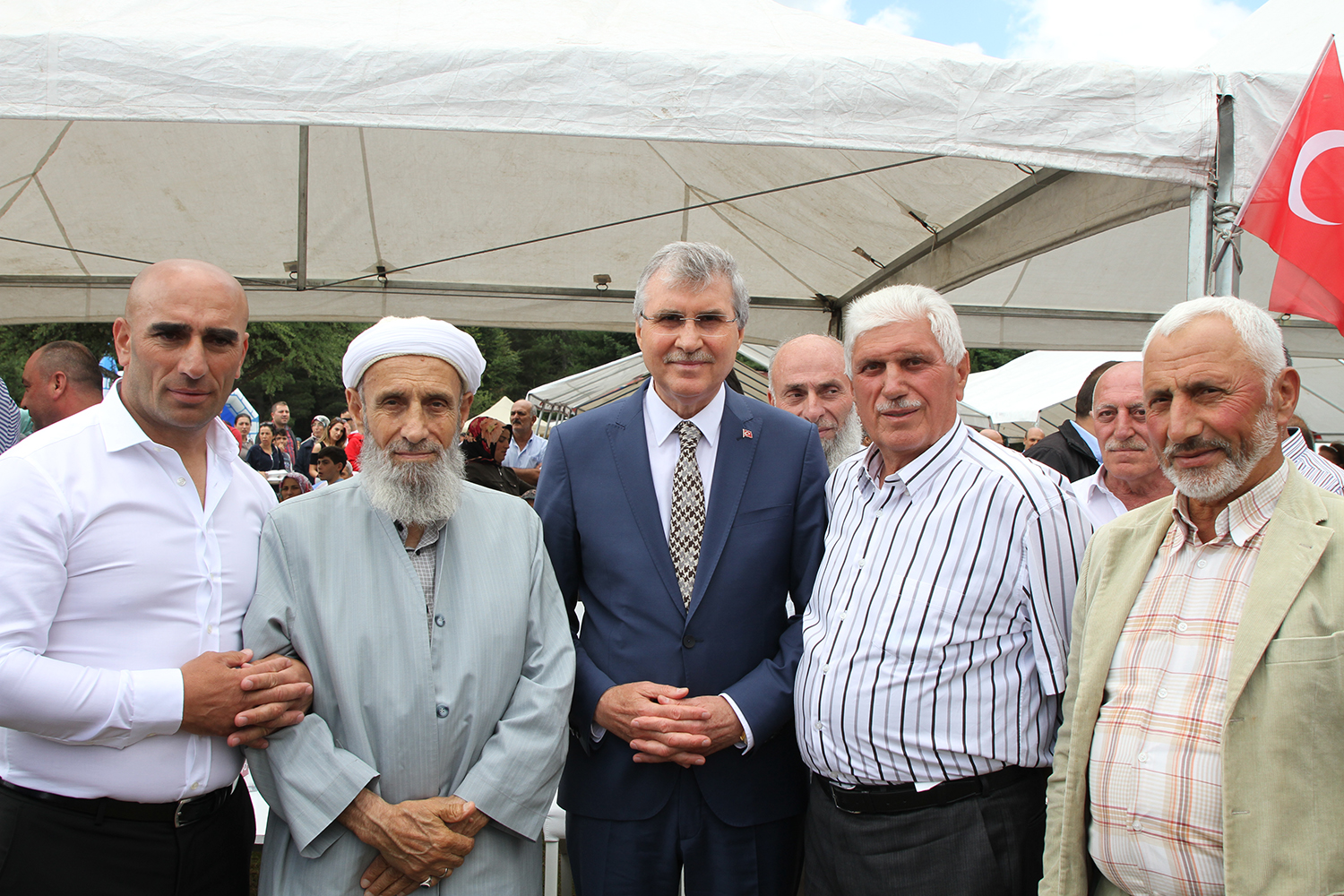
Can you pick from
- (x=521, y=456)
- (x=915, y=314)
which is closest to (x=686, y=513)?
(x=915, y=314)

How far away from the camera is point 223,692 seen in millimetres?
1739

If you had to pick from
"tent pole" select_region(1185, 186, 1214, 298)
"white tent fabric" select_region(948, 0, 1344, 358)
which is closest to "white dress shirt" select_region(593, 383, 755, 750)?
"tent pole" select_region(1185, 186, 1214, 298)

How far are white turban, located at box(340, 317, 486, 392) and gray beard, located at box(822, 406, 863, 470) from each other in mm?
1407

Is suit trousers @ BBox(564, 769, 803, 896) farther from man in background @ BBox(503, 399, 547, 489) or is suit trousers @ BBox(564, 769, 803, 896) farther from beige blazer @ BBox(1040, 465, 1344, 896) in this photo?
man in background @ BBox(503, 399, 547, 489)

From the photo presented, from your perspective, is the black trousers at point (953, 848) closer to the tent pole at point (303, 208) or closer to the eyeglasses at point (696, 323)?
the eyeglasses at point (696, 323)

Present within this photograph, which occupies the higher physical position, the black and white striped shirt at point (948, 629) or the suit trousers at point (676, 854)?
the black and white striped shirt at point (948, 629)

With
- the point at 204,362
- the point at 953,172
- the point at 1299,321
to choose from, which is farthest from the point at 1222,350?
the point at 1299,321

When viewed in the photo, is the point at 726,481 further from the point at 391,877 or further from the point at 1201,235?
the point at 1201,235

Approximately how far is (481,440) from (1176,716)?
15.6 feet

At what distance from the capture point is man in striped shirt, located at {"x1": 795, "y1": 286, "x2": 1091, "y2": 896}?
1.84 meters

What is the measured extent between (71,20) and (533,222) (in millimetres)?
2829

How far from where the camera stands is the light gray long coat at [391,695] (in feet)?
5.88

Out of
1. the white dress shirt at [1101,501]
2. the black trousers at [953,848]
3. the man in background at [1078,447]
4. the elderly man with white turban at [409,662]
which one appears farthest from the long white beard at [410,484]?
the man in background at [1078,447]

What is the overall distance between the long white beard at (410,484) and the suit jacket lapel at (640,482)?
43 cm
